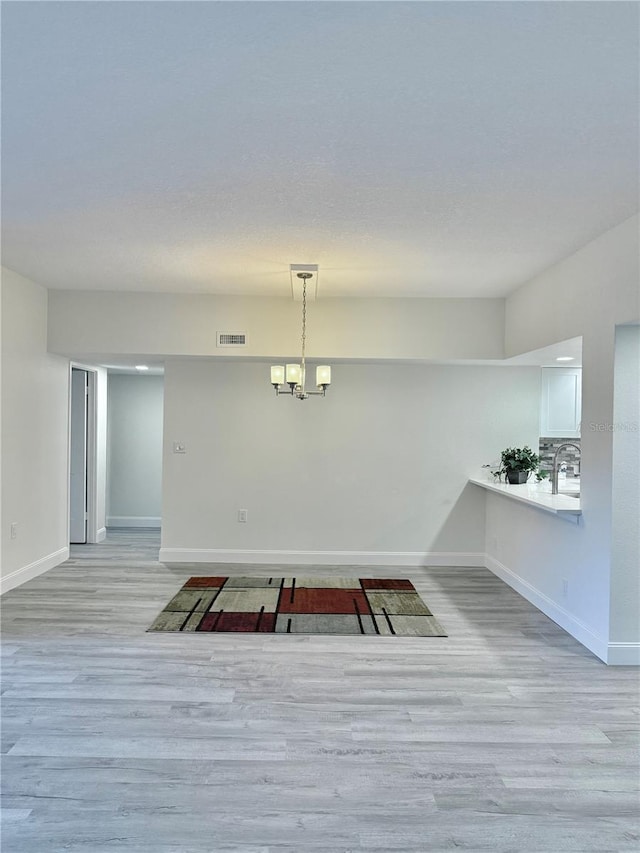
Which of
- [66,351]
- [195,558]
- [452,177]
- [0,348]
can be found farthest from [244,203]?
[195,558]

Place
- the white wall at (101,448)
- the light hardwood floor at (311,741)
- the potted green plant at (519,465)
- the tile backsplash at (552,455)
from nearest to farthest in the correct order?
the light hardwood floor at (311,741), the potted green plant at (519,465), the tile backsplash at (552,455), the white wall at (101,448)

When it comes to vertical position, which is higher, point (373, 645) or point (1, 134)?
point (1, 134)

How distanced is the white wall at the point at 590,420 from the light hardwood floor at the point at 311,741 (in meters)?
0.28

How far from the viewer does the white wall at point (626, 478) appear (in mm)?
3545

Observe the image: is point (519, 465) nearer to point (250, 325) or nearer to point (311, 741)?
point (250, 325)

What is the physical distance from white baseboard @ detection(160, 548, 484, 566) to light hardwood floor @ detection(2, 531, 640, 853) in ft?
5.58

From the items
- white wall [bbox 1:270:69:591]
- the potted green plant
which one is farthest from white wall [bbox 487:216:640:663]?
white wall [bbox 1:270:69:591]

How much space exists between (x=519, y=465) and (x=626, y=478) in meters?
1.97

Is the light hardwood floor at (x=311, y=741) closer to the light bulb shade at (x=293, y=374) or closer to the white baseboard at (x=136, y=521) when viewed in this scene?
the light bulb shade at (x=293, y=374)

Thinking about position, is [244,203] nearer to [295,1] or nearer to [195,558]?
[295,1]

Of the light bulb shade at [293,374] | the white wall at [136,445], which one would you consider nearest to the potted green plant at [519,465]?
the light bulb shade at [293,374]

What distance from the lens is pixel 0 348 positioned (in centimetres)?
469

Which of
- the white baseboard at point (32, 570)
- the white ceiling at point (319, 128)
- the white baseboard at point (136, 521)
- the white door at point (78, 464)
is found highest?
the white ceiling at point (319, 128)

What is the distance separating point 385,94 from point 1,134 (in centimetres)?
162
